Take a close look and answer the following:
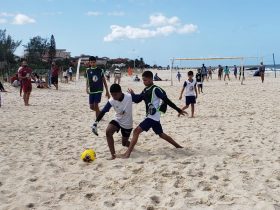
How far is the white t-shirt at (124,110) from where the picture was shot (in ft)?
18.7

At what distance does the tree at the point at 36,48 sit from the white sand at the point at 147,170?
179ft

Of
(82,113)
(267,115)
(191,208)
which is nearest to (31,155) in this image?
(191,208)

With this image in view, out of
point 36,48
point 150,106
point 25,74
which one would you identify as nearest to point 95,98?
point 150,106

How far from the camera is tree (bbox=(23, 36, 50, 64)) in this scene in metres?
60.5

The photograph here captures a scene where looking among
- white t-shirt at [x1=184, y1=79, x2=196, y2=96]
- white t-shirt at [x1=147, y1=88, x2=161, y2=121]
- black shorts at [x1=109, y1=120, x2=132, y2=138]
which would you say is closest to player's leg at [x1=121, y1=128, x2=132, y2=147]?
black shorts at [x1=109, y1=120, x2=132, y2=138]

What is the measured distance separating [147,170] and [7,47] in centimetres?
5017

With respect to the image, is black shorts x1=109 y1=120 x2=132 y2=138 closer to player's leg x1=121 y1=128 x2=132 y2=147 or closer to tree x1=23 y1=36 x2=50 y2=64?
player's leg x1=121 y1=128 x2=132 y2=147

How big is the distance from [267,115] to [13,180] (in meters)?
7.27

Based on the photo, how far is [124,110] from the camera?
226 inches

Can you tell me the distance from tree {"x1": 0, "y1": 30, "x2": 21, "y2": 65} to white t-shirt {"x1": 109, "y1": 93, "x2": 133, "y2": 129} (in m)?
44.9

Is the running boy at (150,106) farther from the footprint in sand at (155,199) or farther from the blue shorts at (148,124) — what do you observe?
the footprint in sand at (155,199)

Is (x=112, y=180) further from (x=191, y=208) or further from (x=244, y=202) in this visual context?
(x=244, y=202)

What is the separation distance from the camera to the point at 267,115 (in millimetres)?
9906

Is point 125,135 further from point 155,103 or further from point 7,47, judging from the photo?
point 7,47
